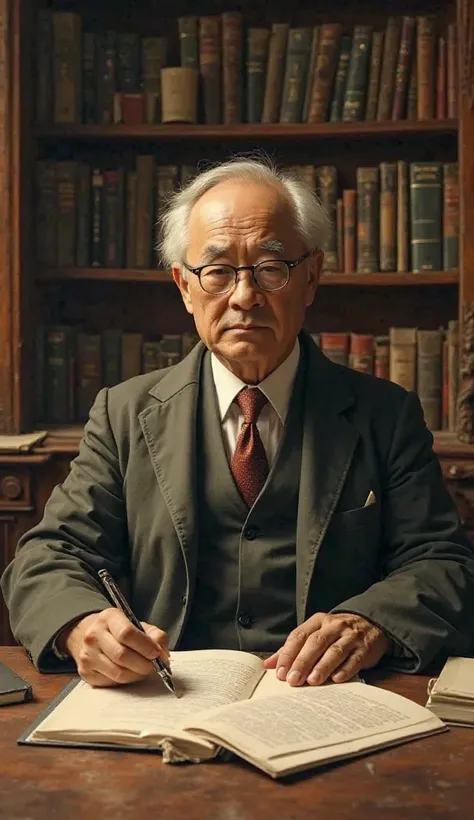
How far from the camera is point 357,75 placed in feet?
10.5

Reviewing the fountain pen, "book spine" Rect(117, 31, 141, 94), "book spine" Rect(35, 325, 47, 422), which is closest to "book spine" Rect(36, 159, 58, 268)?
"book spine" Rect(35, 325, 47, 422)

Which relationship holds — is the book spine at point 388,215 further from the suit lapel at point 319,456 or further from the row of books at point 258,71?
the suit lapel at point 319,456

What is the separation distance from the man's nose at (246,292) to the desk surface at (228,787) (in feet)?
3.05

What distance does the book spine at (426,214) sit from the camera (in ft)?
10.6

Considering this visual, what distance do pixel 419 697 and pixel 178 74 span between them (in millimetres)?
2310

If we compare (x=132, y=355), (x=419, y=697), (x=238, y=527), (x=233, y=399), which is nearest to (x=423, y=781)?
(x=419, y=697)

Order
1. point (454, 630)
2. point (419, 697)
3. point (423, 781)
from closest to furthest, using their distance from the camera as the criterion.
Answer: point (423, 781)
point (419, 697)
point (454, 630)

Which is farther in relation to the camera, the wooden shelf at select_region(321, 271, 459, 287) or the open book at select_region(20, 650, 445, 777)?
the wooden shelf at select_region(321, 271, 459, 287)

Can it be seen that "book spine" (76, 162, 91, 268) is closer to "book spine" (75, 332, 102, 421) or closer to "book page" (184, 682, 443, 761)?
"book spine" (75, 332, 102, 421)

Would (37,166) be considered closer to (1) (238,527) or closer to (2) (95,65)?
(2) (95,65)

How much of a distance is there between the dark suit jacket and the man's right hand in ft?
0.74

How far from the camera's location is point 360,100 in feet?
10.6

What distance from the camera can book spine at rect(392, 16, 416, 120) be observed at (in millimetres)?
3188

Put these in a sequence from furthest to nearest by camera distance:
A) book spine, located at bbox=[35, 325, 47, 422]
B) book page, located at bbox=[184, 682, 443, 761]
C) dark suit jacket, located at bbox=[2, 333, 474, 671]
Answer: book spine, located at bbox=[35, 325, 47, 422] < dark suit jacket, located at bbox=[2, 333, 474, 671] < book page, located at bbox=[184, 682, 443, 761]
